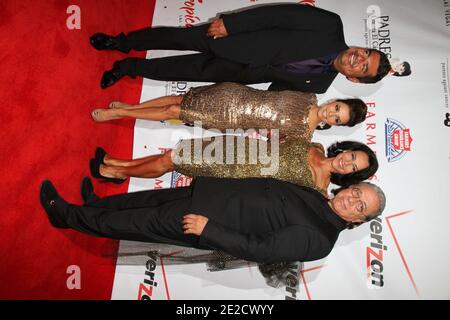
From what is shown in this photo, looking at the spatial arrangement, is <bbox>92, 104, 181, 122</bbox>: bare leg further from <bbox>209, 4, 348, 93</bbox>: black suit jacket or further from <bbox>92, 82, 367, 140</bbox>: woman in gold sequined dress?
<bbox>209, 4, 348, 93</bbox>: black suit jacket

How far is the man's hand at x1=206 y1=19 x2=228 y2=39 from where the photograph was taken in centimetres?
235

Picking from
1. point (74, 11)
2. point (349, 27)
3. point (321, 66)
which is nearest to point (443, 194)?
point (321, 66)

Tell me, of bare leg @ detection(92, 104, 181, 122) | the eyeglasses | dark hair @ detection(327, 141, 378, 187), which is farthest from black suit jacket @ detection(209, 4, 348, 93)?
the eyeglasses

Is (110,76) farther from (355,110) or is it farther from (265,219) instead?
(355,110)

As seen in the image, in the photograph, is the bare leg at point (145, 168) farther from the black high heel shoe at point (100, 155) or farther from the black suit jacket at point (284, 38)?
the black suit jacket at point (284, 38)

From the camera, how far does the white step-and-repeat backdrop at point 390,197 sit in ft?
8.52

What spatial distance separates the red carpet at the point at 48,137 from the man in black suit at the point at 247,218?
0.25 m

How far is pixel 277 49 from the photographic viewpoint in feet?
7.75

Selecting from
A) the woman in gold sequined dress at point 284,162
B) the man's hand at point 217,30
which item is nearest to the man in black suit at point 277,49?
the man's hand at point 217,30

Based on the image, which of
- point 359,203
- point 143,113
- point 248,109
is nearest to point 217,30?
point 248,109

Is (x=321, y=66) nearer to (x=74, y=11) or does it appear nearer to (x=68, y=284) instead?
(x=74, y=11)

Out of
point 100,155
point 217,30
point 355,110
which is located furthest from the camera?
point 100,155

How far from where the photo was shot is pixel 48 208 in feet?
7.44

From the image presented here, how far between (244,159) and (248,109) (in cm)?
32
